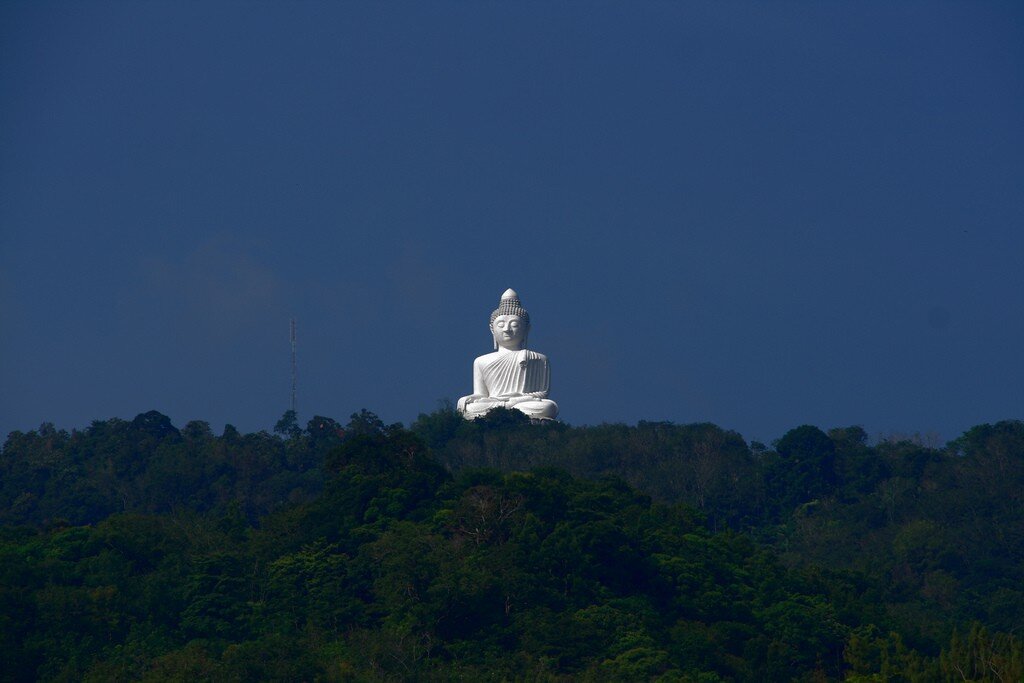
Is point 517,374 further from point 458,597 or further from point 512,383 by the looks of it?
point 458,597

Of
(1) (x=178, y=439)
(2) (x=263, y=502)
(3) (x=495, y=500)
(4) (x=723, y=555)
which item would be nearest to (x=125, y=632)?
(3) (x=495, y=500)

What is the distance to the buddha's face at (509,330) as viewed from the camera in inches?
1879

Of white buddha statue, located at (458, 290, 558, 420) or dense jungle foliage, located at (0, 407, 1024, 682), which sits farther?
white buddha statue, located at (458, 290, 558, 420)

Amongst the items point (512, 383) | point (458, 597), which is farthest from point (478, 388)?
point (458, 597)

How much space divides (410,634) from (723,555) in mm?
6649

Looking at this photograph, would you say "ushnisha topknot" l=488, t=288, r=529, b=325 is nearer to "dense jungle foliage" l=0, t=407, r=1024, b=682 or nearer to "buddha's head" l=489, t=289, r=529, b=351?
"buddha's head" l=489, t=289, r=529, b=351

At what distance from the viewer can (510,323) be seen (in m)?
47.8

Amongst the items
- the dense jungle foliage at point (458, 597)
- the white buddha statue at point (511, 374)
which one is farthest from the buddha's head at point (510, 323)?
the dense jungle foliage at point (458, 597)

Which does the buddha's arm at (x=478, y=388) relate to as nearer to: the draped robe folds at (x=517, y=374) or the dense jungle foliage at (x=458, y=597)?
the draped robe folds at (x=517, y=374)

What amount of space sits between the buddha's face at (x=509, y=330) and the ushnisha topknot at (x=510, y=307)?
9cm

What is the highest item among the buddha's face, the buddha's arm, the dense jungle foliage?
the buddha's face

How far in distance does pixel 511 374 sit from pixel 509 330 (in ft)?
3.23

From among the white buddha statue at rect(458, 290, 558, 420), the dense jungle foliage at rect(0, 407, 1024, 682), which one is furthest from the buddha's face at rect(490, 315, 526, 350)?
the dense jungle foliage at rect(0, 407, 1024, 682)

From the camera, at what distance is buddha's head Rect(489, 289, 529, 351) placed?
4775 cm
